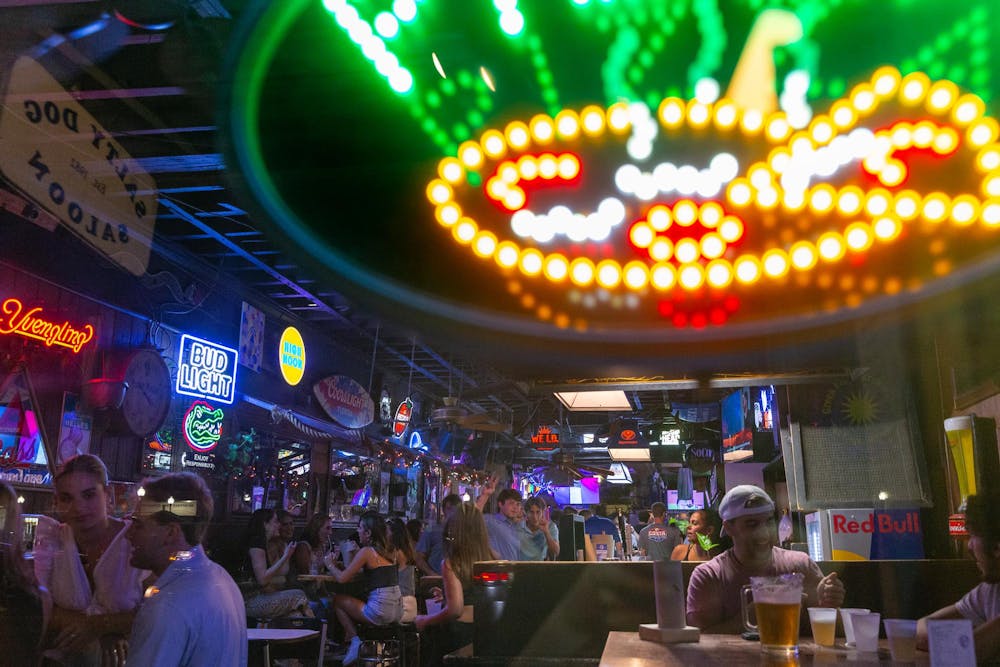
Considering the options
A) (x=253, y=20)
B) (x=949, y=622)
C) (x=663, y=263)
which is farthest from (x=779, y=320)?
(x=949, y=622)

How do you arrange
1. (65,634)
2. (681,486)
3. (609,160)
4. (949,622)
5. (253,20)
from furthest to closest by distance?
1. (681,486)
2. (65,634)
3. (949,622)
4. (609,160)
5. (253,20)

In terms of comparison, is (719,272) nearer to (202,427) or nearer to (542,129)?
(542,129)

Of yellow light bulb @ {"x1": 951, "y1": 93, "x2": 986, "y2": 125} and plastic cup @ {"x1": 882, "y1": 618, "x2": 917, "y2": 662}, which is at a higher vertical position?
yellow light bulb @ {"x1": 951, "y1": 93, "x2": 986, "y2": 125}

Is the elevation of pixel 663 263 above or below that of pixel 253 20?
below

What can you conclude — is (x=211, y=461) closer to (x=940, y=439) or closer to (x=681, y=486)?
(x=940, y=439)

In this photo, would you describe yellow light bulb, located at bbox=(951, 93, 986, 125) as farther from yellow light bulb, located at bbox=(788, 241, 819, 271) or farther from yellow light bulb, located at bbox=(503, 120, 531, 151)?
yellow light bulb, located at bbox=(503, 120, 531, 151)

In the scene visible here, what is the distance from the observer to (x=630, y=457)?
1728cm

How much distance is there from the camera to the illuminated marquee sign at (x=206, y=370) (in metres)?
8.32

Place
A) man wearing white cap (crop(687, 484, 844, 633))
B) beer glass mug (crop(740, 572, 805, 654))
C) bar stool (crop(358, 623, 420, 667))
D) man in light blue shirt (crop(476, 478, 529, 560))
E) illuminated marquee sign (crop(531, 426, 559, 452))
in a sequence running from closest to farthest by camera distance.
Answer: beer glass mug (crop(740, 572, 805, 654))
man wearing white cap (crop(687, 484, 844, 633))
bar stool (crop(358, 623, 420, 667))
man in light blue shirt (crop(476, 478, 529, 560))
illuminated marquee sign (crop(531, 426, 559, 452))

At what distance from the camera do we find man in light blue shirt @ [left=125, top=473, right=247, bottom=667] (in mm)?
2766

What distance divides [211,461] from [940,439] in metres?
7.51

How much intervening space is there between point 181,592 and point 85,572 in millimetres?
1768

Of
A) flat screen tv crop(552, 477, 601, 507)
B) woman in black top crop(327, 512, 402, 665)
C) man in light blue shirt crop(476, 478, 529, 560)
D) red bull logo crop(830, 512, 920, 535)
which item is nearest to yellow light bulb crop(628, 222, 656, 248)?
red bull logo crop(830, 512, 920, 535)

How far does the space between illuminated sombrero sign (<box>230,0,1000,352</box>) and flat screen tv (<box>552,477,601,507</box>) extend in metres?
25.0
